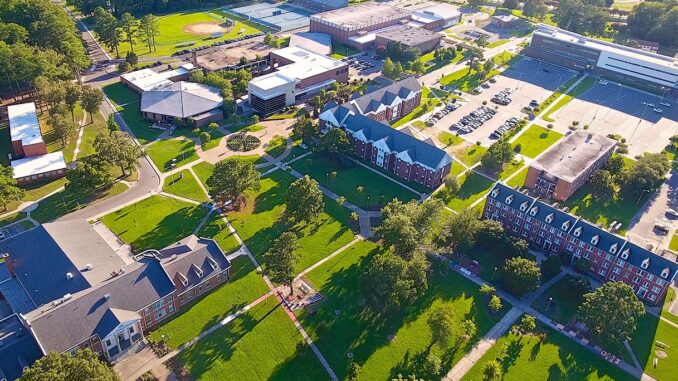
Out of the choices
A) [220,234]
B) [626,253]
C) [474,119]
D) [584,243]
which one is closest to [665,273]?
[626,253]

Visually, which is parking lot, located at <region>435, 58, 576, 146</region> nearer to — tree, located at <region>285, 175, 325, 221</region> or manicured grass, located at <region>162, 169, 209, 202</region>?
tree, located at <region>285, 175, 325, 221</region>

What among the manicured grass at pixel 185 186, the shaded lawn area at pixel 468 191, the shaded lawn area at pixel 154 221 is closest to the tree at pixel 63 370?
the shaded lawn area at pixel 154 221

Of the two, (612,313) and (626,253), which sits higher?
(626,253)

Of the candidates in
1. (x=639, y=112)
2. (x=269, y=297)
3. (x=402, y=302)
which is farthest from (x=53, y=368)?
(x=639, y=112)

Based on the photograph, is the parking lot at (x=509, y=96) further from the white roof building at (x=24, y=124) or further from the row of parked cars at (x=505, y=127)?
the white roof building at (x=24, y=124)

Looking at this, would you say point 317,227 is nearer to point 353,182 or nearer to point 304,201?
point 304,201

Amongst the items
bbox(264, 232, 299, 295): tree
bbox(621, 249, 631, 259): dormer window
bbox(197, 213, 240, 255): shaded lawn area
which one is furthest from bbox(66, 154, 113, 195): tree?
bbox(621, 249, 631, 259): dormer window
